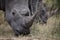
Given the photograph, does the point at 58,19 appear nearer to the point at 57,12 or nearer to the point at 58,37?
the point at 57,12

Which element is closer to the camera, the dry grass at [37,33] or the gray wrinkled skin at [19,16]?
the gray wrinkled skin at [19,16]

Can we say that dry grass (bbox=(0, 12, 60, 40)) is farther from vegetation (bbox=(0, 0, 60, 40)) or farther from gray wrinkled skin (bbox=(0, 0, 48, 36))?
gray wrinkled skin (bbox=(0, 0, 48, 36))

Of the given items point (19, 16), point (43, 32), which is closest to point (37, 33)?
point (43, 32)

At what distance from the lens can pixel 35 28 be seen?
607 cm

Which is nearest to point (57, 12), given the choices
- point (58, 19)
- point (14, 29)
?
point (58, 19)

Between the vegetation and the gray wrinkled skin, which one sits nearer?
the gray wrinkled skin

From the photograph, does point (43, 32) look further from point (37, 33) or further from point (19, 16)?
point (19, 16)

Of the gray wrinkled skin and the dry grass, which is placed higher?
the gray wrinkled skin

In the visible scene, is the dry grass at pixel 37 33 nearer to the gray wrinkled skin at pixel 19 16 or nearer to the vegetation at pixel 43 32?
the vegetation at pixel 43 32

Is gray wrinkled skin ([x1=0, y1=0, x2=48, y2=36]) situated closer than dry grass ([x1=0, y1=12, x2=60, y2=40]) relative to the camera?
Yes

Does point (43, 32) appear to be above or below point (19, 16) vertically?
below

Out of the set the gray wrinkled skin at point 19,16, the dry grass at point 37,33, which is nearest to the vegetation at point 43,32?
the dry grass at point 37,33

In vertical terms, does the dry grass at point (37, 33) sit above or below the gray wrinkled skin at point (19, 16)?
below

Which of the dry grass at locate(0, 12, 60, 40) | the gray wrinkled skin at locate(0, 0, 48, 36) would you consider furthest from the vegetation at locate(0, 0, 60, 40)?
the gray wrinkled skin at locate(0, 0, 48, 36)
